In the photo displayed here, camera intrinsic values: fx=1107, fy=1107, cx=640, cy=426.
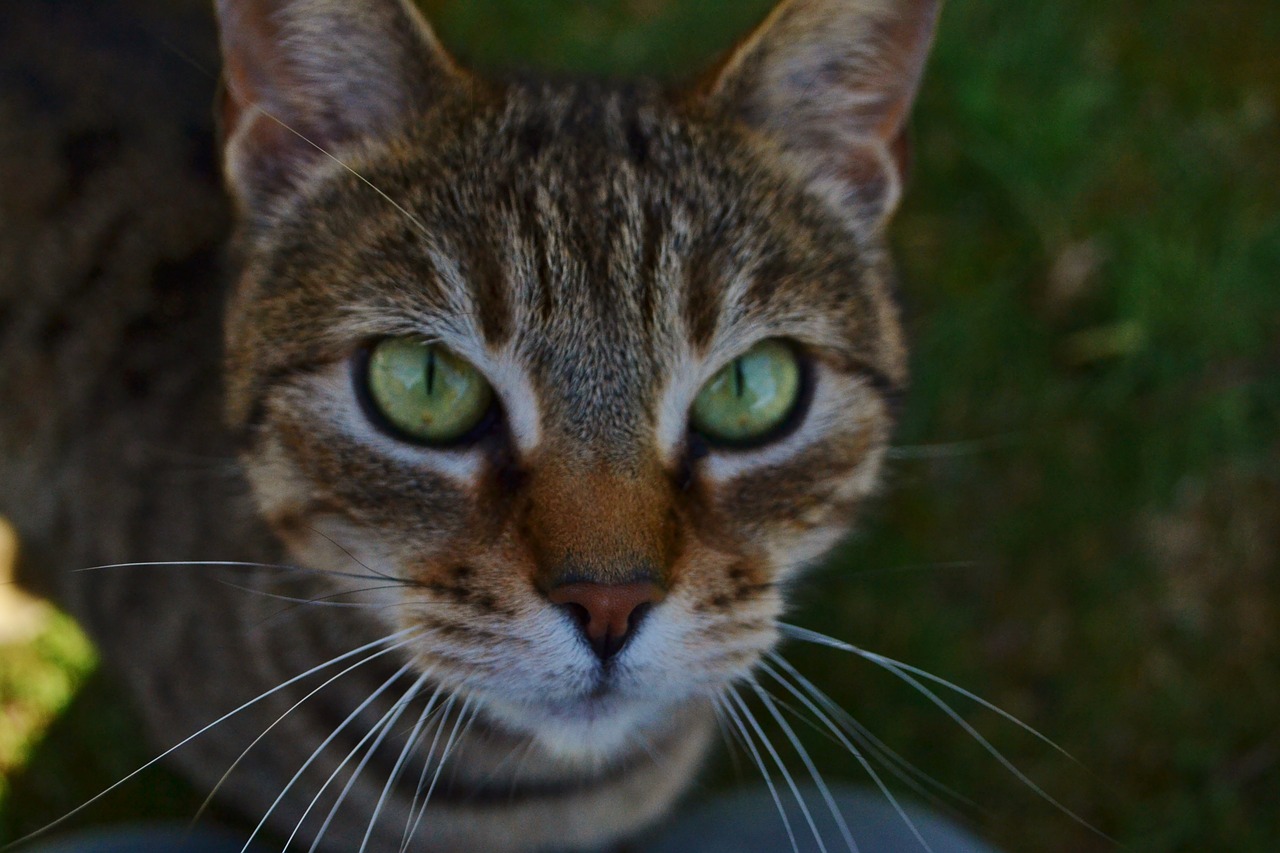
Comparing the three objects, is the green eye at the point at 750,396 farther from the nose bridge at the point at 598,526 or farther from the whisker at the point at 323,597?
the whisker at the point at 323,597

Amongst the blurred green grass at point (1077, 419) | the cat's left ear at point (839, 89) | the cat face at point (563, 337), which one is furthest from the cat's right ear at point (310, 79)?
the blurred green grass at point (1077, 419)

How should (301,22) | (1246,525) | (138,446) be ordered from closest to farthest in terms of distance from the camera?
(301,22) < (138,446) < (1246,525)

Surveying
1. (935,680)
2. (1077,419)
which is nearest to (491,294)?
(935,680)

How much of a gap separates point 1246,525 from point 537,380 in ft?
7.59

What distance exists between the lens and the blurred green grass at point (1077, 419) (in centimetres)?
269

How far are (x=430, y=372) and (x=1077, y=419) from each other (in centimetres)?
207

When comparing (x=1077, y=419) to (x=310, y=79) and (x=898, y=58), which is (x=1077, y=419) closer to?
(x=898, y=58)

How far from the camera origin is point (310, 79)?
1.59m

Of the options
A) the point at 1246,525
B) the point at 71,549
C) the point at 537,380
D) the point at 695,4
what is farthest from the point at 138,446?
the point at 1246,525

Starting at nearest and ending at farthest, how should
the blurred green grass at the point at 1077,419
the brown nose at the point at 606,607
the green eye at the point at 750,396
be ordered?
the brown nose at the point at 606,607
the green eye at the point at 750,396
the blurred green grass at the point at 1077,419

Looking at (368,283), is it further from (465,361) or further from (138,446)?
(138,446)

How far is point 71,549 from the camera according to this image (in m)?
2.25

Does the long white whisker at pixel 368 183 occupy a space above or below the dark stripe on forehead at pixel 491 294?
above

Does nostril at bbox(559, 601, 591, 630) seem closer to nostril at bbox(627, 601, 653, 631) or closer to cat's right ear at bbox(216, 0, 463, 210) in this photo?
nostril at bbox(627, 601, 653, 631)
